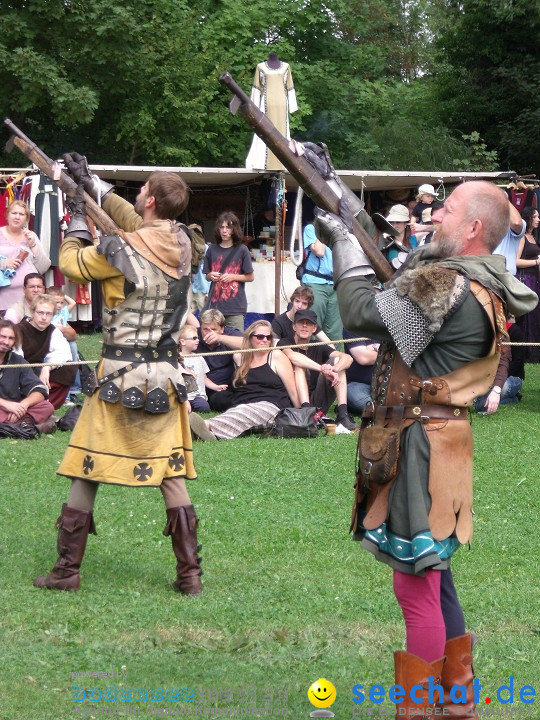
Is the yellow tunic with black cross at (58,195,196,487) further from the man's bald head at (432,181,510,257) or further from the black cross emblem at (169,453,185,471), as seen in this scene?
the man's bald head at (432,181,510,257)

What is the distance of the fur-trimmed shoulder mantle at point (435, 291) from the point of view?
337cm

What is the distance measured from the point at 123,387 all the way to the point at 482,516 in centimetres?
269

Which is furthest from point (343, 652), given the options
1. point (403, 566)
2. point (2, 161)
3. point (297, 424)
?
point (2, 161)

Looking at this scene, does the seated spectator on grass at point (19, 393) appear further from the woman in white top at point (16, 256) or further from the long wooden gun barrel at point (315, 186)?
the long wooden gun barrel at point (315, 186)

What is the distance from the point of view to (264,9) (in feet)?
77.2

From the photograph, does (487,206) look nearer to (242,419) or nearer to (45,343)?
(242,419)

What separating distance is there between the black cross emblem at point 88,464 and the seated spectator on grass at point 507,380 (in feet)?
19.9

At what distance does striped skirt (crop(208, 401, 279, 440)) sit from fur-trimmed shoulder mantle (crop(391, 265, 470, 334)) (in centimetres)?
576

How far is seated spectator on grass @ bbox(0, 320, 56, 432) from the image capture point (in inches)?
347

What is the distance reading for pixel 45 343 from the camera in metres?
9.48

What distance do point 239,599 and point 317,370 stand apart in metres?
4.94

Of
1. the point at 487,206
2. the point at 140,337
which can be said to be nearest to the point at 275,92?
the point at 140,337

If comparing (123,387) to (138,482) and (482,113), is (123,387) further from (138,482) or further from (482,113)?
(482,113)

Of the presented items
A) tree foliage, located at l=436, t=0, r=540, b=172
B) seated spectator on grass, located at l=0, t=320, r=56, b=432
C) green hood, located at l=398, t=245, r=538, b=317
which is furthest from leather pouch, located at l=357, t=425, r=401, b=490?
tree foliage, located at l=436, t=0, r=540, b=172
